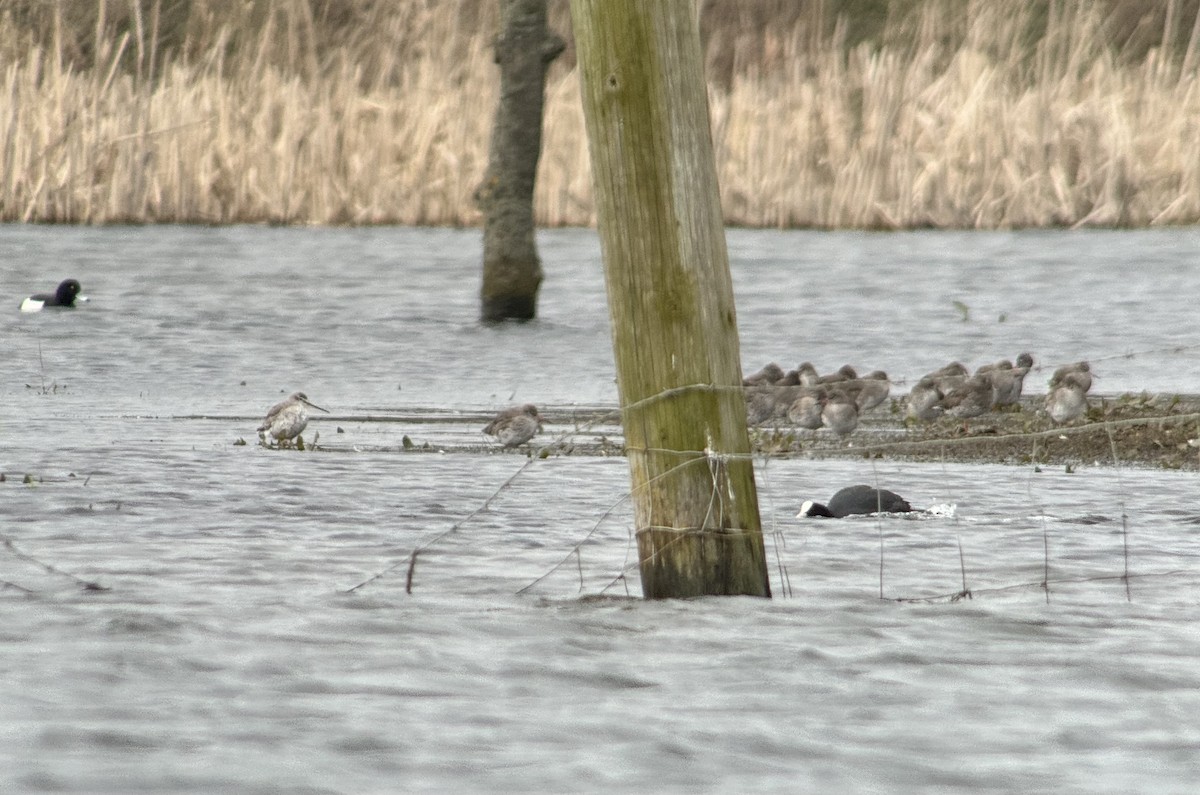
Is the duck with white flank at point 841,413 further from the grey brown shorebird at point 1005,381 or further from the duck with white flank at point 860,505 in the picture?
the duck with white flank at point 860,505

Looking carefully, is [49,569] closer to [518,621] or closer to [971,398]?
[518,621]

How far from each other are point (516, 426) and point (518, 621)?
3.88m

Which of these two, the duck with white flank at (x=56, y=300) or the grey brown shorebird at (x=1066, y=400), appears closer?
the grey brown shorebird at (x=1066, y=400)

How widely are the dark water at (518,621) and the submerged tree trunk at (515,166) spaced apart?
336 cm

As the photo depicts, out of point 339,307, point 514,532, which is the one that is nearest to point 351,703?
point 514,532

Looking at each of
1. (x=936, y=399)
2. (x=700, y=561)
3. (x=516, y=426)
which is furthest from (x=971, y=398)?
(x=700, y=561)

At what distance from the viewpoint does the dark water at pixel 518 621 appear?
4887mm

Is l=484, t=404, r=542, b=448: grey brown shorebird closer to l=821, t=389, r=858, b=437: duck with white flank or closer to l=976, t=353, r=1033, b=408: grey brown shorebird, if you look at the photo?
l=821, t=389, r=858, b=437: duck with white flank

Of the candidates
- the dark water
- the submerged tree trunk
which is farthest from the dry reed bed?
the dark water

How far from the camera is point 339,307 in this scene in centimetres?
1905

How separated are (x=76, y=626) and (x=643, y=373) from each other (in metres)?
1.89

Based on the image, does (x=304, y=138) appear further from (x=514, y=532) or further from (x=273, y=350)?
(x=514, y=532)

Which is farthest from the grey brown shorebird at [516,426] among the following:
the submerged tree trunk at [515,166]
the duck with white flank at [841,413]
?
the submerged tree trunk at [515,166]

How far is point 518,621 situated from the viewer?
6379 millimetres
